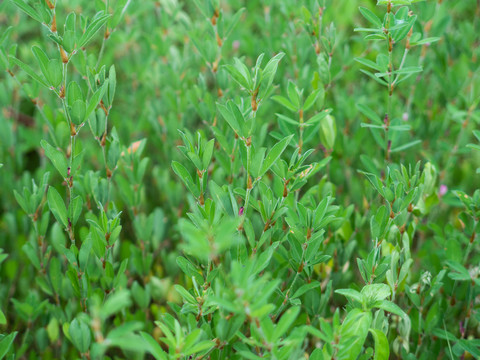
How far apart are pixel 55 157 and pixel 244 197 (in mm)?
388

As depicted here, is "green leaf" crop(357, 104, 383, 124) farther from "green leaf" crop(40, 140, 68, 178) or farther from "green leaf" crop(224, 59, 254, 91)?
"green leaf" crop(40, 140, 68, 178)

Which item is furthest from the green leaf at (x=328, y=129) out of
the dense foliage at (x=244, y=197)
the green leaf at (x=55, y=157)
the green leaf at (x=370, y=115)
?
the green leaf at (x=55, y=157)

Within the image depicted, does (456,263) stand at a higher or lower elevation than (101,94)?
lower

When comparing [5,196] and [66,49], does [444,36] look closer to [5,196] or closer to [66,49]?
[66,49]

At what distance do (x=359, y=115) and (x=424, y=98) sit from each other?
0.23m

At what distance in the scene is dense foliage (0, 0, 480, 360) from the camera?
947mm

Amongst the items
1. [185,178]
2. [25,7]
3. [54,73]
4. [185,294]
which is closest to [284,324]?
[185,294]

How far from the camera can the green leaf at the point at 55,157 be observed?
1.02 m

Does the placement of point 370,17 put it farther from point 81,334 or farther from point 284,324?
point 81,334

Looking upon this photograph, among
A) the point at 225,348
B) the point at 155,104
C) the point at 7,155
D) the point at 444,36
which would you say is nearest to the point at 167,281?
the point at 225,348

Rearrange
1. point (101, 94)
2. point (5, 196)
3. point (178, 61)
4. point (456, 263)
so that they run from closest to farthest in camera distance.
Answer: point (101, 94) < point (456, 263) < point (5, 196) < point (178, 61)

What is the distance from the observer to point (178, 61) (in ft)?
5.70

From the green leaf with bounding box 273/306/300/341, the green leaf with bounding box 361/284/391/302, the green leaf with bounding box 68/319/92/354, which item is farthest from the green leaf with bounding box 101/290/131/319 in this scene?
the green leaf with bounding box 361/284/391/302

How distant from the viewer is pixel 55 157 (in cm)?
103
